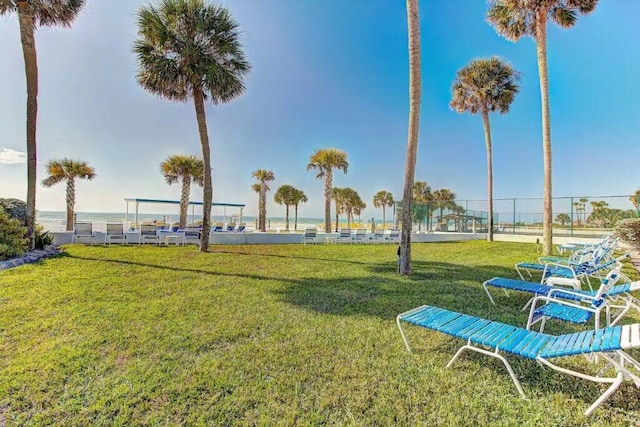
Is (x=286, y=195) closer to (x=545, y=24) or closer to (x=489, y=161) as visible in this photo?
(x=489, y=161)

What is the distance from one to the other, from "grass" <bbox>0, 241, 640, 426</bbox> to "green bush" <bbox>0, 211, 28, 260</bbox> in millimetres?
2974

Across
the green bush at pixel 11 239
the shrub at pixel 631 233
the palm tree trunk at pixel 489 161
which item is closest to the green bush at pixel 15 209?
the green bush at pixel 11 239

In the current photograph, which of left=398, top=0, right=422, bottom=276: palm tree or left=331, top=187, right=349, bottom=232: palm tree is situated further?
left=331, top=187, right=349, bottom=232: palm tree

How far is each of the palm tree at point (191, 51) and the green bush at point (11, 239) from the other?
4826mm

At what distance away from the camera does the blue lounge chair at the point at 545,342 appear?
204cm

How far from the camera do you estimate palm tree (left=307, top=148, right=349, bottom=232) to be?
86.7 feet

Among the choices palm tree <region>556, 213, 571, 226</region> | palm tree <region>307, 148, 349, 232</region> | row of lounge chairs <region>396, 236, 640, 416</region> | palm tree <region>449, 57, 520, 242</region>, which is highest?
palm tree <region>449, 57, 520, 242</region>

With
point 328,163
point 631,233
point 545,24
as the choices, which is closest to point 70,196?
point 328,163

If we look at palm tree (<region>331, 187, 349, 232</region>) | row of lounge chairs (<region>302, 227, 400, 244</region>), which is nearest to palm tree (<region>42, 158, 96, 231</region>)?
row of lounge chairs (<region>302, 227, 400, 244</region>)

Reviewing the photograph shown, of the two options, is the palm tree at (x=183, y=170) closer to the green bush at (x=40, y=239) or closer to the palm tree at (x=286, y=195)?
the green bush at (x=40, y=239)

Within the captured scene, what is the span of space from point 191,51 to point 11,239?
761cm

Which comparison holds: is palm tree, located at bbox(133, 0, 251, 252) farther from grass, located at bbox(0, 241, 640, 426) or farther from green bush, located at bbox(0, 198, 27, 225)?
grass, located at bbox(0, 241, 640, 426)

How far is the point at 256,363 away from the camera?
118 inches

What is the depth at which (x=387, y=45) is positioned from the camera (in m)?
15.5
